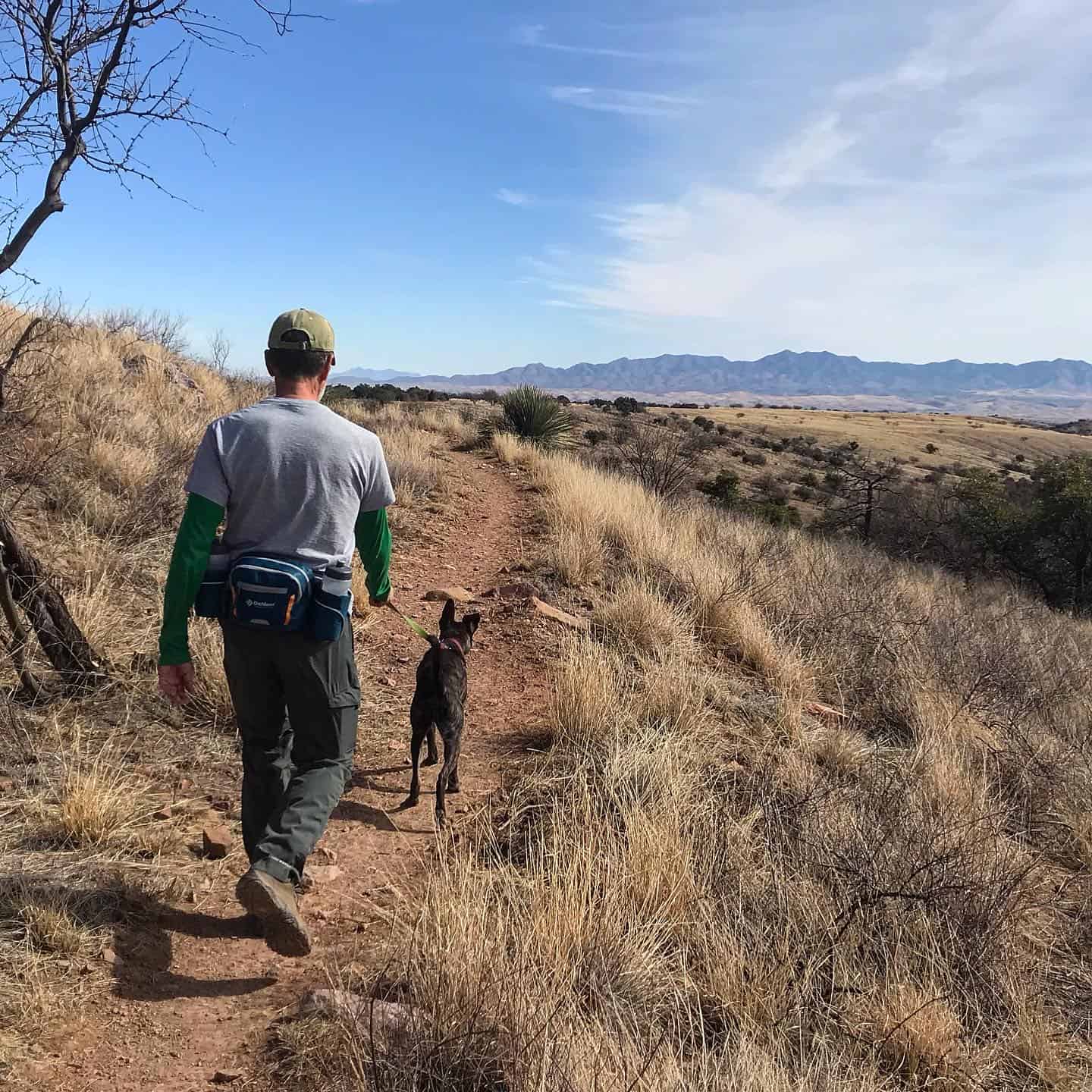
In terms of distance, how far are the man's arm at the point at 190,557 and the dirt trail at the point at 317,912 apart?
1077 millimetres

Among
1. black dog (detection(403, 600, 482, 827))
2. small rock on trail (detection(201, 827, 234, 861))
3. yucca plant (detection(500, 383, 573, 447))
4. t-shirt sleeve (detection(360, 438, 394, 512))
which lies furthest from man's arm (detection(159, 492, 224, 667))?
yucca plant (detection(500, 383, 573, 447))

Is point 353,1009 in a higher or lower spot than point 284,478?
lower

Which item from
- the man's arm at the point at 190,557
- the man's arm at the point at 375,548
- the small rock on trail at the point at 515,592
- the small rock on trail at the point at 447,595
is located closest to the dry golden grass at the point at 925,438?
the small rock on trail at the point at 515,592

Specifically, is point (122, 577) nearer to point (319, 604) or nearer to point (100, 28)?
point (100, 28)

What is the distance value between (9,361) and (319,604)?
8.66 ft

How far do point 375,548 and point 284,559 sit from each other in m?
0.45

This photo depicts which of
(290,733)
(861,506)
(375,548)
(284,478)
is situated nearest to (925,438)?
(861,506)

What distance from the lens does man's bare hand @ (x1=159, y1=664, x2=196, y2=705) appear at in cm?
252

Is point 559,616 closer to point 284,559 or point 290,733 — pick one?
point 290,733

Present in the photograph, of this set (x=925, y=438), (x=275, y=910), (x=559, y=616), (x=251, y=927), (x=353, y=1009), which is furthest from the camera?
(x=925, y=438)

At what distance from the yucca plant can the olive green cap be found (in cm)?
1473

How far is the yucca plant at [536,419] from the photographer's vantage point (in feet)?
58.4

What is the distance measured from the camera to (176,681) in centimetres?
253

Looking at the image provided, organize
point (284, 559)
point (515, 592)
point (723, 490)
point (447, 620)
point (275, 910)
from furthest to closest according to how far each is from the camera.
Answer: point (723, 490), point (515, 592), point (447, 620), point (284, 559), point (275, 910)
